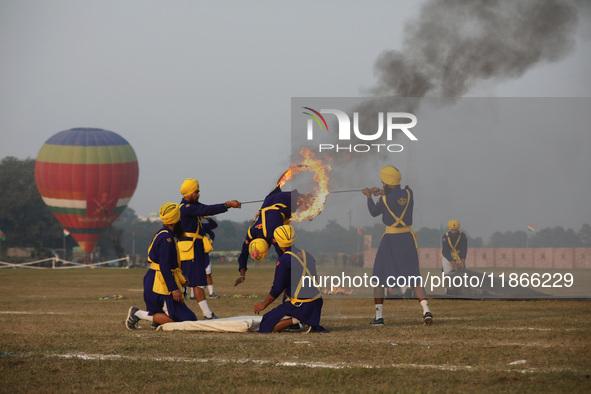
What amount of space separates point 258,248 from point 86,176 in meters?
76.4

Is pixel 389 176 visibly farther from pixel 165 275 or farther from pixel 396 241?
pixel 165 275

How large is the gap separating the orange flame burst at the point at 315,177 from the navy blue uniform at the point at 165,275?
10.5 feet

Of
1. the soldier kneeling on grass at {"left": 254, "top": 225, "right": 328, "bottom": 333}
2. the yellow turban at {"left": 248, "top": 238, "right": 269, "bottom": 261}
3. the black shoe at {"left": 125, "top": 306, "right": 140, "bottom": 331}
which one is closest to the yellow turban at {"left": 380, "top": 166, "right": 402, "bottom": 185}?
the yellow turban at {"left": 248, "top": 238, "right": 269, "bottom": 261}

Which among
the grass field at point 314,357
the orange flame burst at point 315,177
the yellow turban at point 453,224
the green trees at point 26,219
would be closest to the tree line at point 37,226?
the green trees at point 26,219

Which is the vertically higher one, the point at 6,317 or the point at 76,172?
the point at 76,172

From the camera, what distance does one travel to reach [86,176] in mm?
86500

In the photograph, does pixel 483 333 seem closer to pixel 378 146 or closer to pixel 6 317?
pixel 378 146

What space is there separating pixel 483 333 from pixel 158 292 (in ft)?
16.5

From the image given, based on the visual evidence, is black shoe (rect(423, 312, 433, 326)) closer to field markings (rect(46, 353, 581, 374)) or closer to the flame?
the flame

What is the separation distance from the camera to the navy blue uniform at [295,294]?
11781mm

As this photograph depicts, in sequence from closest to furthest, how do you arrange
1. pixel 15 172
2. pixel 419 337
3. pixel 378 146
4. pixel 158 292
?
pixel 419 337
pixel 158 292
pixel 378 146
pixel 15 172

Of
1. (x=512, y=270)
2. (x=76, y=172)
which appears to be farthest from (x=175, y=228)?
(x=76, y=172)

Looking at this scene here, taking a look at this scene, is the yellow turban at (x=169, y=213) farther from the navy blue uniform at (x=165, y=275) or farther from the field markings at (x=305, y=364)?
the field markings at (x=305, y=364)

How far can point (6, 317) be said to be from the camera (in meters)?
15.6
